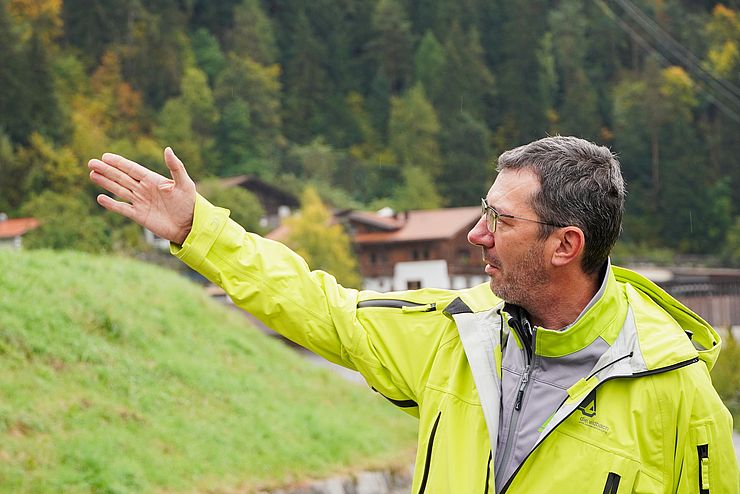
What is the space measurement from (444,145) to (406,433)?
1433 inches

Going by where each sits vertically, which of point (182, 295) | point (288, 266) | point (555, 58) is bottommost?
point (288, 266)

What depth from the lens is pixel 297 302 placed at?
2268 mm

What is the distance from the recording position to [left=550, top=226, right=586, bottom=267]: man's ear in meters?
2.08

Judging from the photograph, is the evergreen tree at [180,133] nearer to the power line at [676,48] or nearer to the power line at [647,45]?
the power line at [647,45]

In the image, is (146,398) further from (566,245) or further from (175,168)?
(566,245)

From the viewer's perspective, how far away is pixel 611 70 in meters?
60.3

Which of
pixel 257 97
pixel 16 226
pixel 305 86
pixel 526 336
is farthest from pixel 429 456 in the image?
pixel 305 86

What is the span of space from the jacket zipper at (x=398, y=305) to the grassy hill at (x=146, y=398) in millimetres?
4264

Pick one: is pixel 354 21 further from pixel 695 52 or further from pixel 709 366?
pixel 709 366

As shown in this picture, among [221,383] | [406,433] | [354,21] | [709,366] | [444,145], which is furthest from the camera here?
[354,21]

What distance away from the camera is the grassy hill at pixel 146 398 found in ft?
22.3

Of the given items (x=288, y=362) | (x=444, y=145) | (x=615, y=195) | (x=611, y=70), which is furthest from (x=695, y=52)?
(x=615, y=195)

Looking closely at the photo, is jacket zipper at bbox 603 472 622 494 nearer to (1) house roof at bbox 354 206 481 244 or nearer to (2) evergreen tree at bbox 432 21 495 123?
(1) house roof at bbox 354 206 481 244

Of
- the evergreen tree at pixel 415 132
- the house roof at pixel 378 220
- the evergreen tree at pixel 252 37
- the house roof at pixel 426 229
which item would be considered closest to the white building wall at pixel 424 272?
the house roof at pixel 426 229
